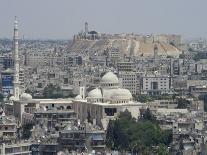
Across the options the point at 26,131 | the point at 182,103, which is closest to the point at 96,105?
the point at 26,131

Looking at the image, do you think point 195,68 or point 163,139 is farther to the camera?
point 195,68

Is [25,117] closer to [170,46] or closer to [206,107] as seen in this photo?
[206,107]

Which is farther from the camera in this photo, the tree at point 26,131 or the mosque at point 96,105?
the mosque at point 96,105

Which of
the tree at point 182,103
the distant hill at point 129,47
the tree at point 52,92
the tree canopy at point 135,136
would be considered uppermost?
the distant hill at point 129,47

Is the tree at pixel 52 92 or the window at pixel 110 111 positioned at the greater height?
the tree at pixel 52 92

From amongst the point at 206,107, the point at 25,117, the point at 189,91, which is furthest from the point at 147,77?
the point at 25,117

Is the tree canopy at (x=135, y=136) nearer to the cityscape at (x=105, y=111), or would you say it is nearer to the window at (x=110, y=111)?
the cityscape at (x=105, y=111)

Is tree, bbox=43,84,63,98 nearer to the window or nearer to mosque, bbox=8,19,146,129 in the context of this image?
mosque, bbox=8,19,146,129

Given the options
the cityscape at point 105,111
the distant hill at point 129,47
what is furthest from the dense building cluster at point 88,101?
the distant hill at point 129,47
